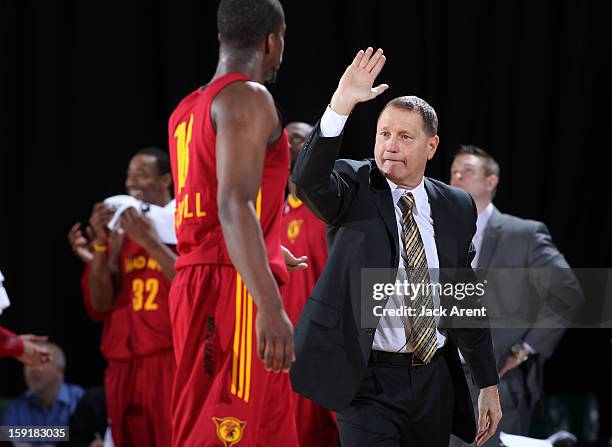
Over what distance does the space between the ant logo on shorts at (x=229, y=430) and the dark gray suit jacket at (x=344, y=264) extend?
41 cm

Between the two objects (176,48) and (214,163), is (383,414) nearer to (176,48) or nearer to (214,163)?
(214,163)

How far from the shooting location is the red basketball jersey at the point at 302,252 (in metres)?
5.44

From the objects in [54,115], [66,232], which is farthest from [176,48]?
[66,232]

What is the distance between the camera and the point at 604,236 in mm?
7016

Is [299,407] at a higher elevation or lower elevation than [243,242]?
lower

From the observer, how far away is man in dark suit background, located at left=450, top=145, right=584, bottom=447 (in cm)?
543

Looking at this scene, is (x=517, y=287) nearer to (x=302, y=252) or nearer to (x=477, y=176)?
(x=477, y=176)

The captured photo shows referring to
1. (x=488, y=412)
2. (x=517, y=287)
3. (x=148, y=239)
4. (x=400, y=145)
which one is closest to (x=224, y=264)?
(x=400, y=145)

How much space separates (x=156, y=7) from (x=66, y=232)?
1573 millimetres

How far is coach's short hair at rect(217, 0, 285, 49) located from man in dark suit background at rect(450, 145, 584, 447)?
2.56 meters

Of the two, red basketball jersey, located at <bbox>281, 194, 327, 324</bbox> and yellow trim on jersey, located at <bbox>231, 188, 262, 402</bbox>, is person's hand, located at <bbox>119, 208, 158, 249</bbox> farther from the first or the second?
yellow trim on jersey, located at <bbox>231, 188, 262, 402</bbox>

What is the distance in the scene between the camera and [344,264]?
335cm

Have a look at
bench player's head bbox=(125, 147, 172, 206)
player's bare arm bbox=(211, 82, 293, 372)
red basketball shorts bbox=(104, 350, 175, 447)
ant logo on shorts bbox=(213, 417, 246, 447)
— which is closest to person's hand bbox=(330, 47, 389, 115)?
player's bare arm bbox=(211, 82, 293, 372)

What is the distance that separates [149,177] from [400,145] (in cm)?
258
